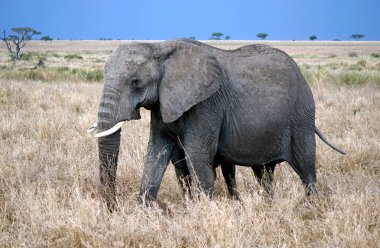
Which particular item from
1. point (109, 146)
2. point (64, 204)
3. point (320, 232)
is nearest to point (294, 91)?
point (320, 232)

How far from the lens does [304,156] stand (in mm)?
4938

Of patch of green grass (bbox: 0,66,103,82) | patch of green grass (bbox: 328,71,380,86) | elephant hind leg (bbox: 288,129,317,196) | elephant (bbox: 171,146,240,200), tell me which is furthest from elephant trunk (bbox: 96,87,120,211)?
patch of green grass (bbox: 0,66,103,82)

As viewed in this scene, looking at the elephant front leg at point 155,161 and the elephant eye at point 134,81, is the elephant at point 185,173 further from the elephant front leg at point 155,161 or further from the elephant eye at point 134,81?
the elephant eye at point 134,81

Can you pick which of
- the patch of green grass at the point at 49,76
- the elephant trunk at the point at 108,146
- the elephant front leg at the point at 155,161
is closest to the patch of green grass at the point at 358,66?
the patch of green grass at the point at 49,76

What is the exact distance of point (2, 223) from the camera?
3967 millimetres

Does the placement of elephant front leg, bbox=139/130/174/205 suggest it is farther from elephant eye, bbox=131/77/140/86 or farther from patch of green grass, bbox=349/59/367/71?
patch of green grass, bbox=349/59/367/71

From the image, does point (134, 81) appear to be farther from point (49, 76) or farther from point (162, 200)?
point (49, 76)

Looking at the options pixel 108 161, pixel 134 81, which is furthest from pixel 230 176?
pixel 134 81

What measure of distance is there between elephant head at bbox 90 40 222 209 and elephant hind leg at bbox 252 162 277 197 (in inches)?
50.8

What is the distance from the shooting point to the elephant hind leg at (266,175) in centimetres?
505

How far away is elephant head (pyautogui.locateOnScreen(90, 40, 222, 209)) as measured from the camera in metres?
3.89

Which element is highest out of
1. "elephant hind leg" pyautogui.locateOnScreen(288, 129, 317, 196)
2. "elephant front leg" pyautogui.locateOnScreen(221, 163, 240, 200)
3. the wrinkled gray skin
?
the wrinkled gray skin

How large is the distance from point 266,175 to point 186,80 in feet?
5.11

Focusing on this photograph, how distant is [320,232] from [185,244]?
1038mm
